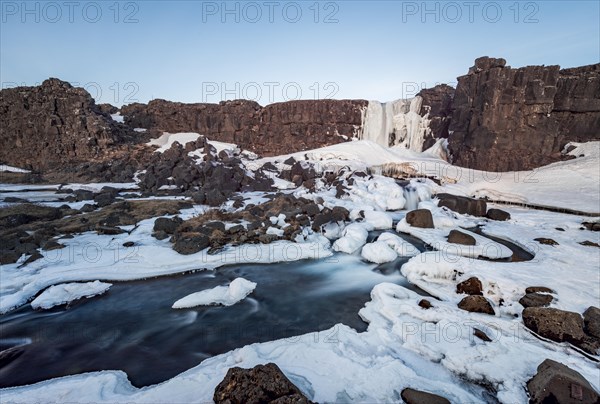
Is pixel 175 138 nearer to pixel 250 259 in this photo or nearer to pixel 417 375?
pixel 250 259

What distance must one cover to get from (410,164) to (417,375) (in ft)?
66.0

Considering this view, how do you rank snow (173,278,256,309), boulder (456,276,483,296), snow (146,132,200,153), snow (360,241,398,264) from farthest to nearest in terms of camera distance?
snow (146,132,200,153) < snow (360,241,398,264) < boulder (456,276,483,296) < snow (173,278,256,309)

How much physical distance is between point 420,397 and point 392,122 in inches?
1141

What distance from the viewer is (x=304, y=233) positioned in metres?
11.4

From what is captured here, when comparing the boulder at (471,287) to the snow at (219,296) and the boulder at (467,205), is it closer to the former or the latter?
the snow at (219,296)

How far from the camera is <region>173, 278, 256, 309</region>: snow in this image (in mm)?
6816

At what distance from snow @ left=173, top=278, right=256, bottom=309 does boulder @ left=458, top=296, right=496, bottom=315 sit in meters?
5.01

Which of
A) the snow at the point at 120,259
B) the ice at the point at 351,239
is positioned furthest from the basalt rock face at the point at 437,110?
the snow at the point at 120,259

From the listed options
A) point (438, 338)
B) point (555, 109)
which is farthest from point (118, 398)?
point (555, 109)

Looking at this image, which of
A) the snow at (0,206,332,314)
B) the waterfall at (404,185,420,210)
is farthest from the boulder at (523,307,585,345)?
the waterfall at (404,185,420,210)

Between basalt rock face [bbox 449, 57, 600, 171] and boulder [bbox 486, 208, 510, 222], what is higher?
basalt rock face [bbox 449, 57, 600, 171]

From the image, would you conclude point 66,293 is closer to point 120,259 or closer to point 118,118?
point 120,259

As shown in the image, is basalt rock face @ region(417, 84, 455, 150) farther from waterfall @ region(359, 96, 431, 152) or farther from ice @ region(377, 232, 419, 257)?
ice @ region(377, 232, 419, 257)

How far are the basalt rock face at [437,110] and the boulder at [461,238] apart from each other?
1976cm
